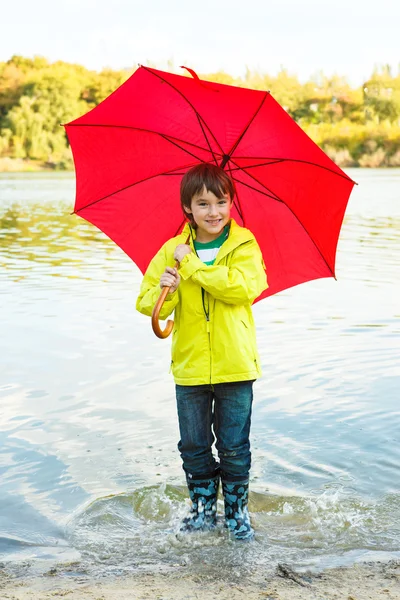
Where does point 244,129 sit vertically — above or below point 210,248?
above

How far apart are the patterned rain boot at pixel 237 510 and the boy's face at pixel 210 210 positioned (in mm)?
1137

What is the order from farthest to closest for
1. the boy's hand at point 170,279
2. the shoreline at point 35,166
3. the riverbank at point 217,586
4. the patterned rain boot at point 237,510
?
the shoreline at point 35,166 → the patterned rain boot at point 237,510 → the boy's hand at point 170,279 → the riverbank at point 217,586

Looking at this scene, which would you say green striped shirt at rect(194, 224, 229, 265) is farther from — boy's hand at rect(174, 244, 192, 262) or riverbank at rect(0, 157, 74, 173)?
riverbank at rect(0, 157, 74, 173)

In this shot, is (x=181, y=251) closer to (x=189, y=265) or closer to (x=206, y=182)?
(x=189, y=265)

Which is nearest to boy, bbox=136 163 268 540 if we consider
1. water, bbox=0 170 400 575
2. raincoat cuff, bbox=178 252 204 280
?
raincoat cuff, bbox=178 252 204 280

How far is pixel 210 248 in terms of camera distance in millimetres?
3875

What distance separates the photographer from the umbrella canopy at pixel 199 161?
3852 mm

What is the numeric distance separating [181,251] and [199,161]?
21.8 inches

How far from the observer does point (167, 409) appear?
6012mm

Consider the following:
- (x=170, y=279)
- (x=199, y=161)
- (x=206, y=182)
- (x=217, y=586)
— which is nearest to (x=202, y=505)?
(x=217, y=586)

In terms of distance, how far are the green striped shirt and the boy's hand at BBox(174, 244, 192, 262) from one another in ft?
0.41

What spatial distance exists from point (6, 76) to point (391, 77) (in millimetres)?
37256

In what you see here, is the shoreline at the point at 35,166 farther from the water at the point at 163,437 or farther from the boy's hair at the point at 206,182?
the boy's hair at the point at 206,182

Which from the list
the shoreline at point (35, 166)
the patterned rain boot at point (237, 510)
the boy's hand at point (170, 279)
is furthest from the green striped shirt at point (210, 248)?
the shoreline at point (35, 166)
